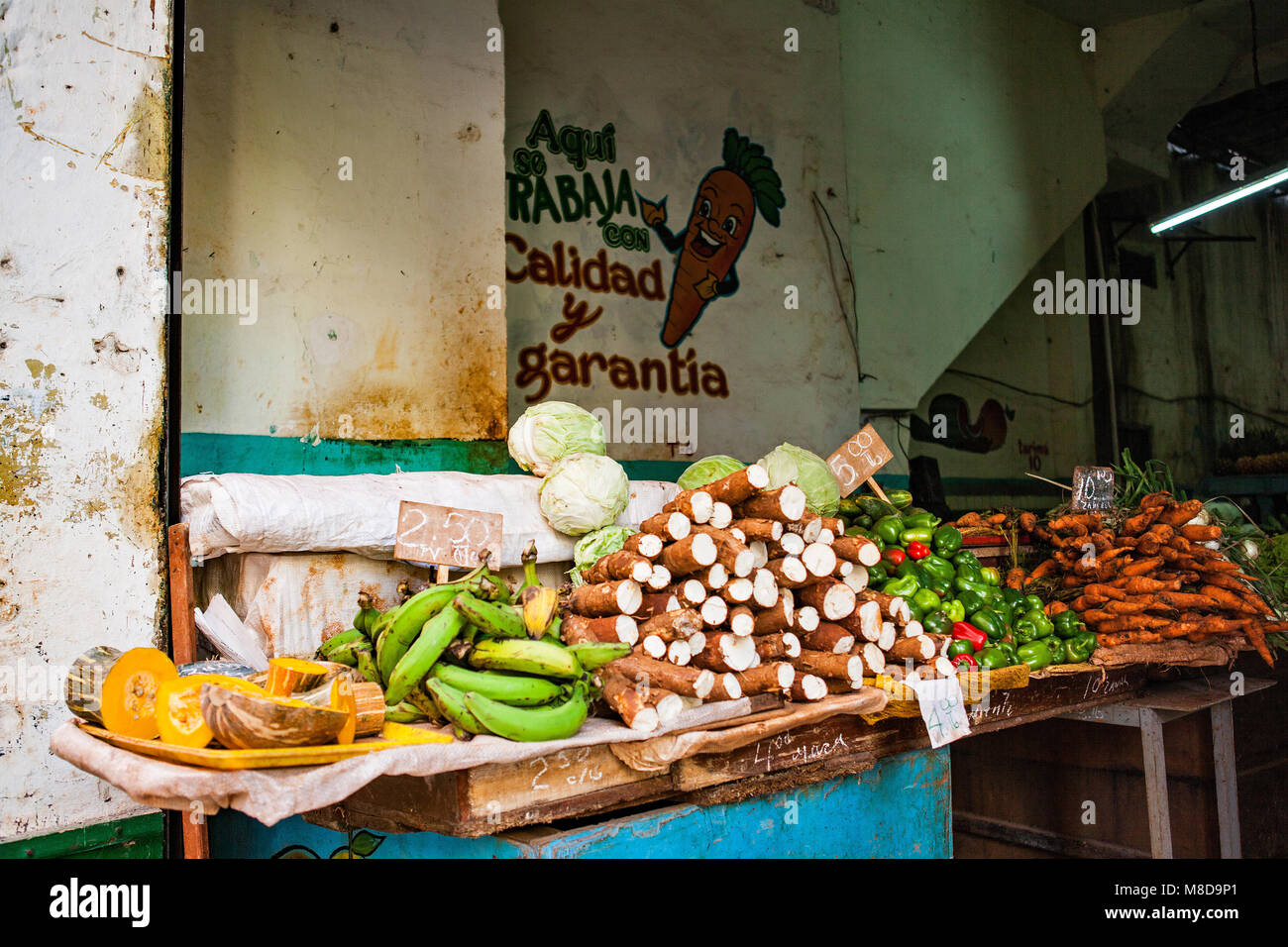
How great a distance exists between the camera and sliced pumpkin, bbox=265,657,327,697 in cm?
242

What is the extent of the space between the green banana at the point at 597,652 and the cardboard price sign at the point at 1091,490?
3039 mm

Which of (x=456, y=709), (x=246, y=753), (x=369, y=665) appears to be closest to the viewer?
(x=246, y=753)

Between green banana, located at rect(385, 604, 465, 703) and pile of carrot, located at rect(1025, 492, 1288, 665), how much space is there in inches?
119

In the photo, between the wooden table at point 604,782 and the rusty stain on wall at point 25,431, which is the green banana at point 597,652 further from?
the rusty stain on wall at point 25,431

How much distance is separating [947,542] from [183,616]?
304 centimetres

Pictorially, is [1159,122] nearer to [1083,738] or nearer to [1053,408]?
[1053,408]

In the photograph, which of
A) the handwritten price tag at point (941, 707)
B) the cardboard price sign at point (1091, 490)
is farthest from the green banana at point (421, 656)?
the cardboard price sign at point (1091, 490)

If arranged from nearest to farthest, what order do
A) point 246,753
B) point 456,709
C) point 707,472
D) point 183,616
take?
1. point 246,753
2. point 456,709
3. point 183,616
4. point 707,472

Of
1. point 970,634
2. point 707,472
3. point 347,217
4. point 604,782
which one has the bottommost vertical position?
point 604,782

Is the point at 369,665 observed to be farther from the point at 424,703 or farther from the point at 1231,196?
the point at 1231,196

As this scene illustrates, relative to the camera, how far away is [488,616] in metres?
2.64

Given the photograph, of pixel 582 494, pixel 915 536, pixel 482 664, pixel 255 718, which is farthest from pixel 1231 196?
pixel 255 718

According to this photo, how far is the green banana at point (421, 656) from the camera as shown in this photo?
2.60 m

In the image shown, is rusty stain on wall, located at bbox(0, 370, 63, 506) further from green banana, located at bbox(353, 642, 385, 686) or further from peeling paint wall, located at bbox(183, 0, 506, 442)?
peeling paint wall, located at bbox(183, 0, 506, 442)
